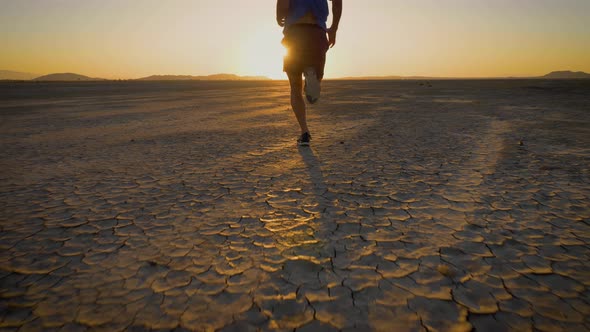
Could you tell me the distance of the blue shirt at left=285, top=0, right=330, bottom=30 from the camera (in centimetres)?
225

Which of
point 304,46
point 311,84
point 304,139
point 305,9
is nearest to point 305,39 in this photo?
point 304,46

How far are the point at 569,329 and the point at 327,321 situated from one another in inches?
23.2

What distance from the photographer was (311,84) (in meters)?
2.40

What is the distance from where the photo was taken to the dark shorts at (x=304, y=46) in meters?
2.32

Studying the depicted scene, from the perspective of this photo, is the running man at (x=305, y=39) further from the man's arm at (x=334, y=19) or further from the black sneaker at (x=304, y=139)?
the black sneaker at (x=304, y=139)

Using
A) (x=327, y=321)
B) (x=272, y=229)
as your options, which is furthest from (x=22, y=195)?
(x=327, y=321)

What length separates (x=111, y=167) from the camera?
206 centimetres

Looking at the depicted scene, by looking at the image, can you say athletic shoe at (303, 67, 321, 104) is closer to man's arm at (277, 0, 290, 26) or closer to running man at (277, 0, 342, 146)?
running man at (277, 0, 342, 146)

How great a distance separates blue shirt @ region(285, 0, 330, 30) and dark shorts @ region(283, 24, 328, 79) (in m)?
0.05

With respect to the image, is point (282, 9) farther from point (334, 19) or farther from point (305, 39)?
point (334, 19)

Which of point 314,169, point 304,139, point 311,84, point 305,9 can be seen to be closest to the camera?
point 314,169

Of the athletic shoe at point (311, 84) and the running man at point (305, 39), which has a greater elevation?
the running man at point (305, 39)

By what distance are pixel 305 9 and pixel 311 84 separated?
56 centimetres

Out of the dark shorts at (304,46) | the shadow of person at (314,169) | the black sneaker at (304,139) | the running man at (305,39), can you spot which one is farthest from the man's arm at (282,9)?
the shadow of person at (314,169)
